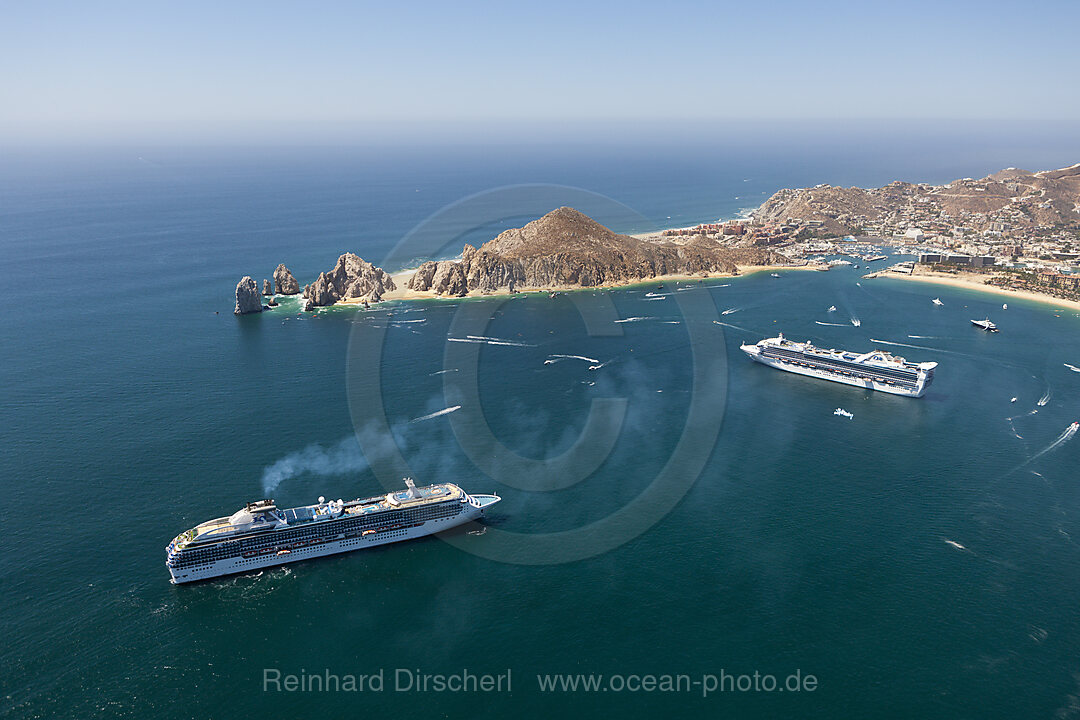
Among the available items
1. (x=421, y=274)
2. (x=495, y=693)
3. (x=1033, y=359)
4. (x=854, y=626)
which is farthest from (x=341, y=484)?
(x=1033, y=359)

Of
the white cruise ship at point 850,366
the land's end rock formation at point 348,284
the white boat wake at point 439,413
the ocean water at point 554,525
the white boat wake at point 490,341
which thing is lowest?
the ocean water at point 554,525

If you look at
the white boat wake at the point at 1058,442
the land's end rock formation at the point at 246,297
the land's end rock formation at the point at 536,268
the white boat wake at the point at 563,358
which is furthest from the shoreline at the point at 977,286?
the land's end rock formation at the point at 246,297

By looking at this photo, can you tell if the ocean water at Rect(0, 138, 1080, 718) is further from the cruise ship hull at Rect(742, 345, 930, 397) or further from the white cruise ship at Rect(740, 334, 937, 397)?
the white cruise ship at Rect(740, 334, 937, 397)

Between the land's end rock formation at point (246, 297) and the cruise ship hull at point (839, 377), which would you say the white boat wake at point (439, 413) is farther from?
the land's end rock formation at point (246, 297)

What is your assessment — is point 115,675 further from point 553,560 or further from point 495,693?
point 553,560

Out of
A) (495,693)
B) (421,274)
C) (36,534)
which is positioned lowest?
(495,693)

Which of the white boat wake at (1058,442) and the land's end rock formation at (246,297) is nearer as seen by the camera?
the white boat wake at (1058,442)

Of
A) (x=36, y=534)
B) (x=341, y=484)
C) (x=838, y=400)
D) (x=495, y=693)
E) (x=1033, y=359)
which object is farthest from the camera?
(x=1033, y=359)
